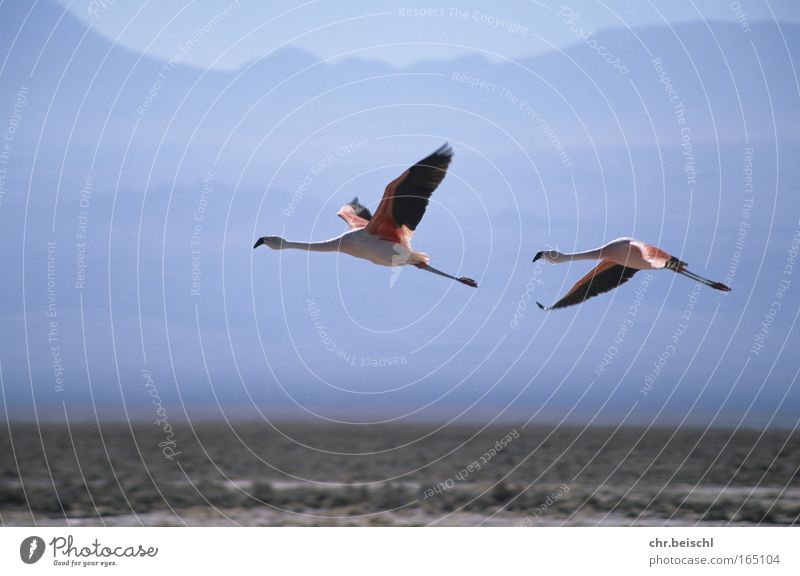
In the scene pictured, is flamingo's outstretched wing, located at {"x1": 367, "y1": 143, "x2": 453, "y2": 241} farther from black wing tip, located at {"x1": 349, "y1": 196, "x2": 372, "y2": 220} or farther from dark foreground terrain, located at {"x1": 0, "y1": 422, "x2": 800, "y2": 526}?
dark foreground terrain, located at {"x1": 0, "y1": 422, "x2": 800, "y2": 526}

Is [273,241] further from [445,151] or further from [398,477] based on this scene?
[398,477]

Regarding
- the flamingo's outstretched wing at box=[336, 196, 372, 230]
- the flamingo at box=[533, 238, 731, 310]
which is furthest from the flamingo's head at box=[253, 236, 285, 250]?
the flamingo at box=[533, 238, 731, 310]

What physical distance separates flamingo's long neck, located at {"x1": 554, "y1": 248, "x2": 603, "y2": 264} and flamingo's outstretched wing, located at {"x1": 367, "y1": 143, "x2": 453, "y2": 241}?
1593 mm

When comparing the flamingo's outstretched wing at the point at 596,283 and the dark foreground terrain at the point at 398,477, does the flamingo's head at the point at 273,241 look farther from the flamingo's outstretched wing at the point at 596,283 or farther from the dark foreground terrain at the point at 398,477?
the dark foreground terrain at the point at 398,477

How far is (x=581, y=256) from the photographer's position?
11742mm

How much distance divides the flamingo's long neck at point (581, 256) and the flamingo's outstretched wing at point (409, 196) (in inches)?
62.7

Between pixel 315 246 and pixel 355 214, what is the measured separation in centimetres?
79

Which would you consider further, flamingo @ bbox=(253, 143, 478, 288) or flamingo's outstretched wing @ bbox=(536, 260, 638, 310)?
flamingo's outstretched wing @ bbox=(536, 260, 638, 310)

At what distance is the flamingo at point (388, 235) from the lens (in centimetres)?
1080

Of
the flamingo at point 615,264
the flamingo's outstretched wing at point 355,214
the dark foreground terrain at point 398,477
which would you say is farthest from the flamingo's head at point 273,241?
the dark foreground terrain at point 398,477

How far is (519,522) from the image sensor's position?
14414mm

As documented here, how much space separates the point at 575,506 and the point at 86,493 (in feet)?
21.6

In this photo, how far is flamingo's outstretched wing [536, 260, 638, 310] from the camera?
12.1 m
